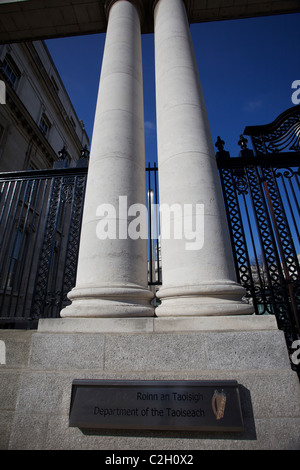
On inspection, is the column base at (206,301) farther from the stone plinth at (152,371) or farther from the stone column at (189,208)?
the stone plinth at (152,371)

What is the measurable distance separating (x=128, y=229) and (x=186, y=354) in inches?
95.4

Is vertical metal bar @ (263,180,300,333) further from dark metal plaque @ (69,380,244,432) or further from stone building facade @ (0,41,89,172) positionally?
stone building facade @ (0,41,89,172)

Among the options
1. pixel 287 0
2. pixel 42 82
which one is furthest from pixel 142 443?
pixel 42 82

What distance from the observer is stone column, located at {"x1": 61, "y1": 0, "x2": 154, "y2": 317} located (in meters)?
4.30

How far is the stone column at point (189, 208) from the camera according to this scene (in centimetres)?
412

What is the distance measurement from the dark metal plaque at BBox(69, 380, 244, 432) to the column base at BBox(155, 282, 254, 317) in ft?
3.27

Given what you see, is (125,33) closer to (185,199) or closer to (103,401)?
(185,199)

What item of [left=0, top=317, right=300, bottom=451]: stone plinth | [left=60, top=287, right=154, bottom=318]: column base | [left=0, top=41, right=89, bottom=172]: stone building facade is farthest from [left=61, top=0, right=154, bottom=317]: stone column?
[left=0, top=41, right=89, bottom=172]: stone building facade

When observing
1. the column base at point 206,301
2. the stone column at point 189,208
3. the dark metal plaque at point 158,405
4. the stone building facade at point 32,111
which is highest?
the stone building facade at point 32,111

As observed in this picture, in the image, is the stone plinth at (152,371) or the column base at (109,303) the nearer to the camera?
the stone plinth at (152,371)

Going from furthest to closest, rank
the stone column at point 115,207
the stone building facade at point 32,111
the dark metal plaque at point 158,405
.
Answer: the stone building facade at point 32,111
the stone column at point 115,207
the dark metal plaque at point 158,405

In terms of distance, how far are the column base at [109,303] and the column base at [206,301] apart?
0.39 m

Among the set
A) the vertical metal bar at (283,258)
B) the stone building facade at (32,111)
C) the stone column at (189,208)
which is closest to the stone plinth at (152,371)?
the stone column at (189,208)

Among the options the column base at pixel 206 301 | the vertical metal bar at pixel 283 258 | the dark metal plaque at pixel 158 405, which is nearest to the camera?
the dark metal plaque at pixel 158 405
